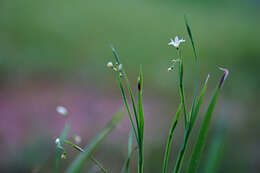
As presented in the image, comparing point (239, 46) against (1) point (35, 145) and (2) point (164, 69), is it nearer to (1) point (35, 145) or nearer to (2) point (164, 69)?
(2) point (164, 69)

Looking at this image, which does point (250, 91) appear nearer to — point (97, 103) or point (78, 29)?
point (97, 103)

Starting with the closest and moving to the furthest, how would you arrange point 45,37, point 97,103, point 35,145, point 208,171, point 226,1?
point 208,171 < point 35,145 < point 97,103 < point 45,37 < point 226,1

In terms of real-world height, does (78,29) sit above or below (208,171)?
above

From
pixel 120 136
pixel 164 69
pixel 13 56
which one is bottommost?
pixel 120 136

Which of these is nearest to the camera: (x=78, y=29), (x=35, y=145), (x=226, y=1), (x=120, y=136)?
(x=35, y=145)

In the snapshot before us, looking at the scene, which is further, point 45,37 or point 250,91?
point 45,37

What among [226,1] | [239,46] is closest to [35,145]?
[239,46]

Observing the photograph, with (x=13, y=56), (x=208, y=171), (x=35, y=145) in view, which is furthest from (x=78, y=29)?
(x=208, y=171)
